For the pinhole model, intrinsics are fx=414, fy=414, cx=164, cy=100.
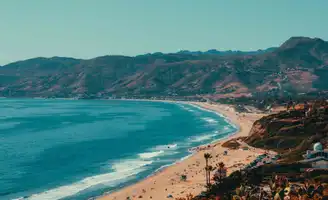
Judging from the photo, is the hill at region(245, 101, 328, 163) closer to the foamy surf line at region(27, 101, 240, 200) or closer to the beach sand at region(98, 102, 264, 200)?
the beach sand at region(98, 102, 264, 200)

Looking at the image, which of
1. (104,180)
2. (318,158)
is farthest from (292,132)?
(104,180)

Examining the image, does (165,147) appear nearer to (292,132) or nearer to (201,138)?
(201,138)

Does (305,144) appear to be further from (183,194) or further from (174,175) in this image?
(183,194)

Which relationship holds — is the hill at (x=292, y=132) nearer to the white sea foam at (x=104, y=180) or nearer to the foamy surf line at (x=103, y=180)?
the foamy surf line at (x=103, y=180)

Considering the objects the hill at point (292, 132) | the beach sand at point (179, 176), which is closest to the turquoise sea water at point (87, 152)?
the beach sand at point (179, 176)

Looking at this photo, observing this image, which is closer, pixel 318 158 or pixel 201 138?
pixel 318 158

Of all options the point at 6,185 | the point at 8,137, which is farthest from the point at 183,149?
the point at 8,137

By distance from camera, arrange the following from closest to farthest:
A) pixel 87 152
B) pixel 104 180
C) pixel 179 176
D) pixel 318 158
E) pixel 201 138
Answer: pixel 318 158, pixel 104 180, pixel 179 176, pixel 87 152, pixel 201 138

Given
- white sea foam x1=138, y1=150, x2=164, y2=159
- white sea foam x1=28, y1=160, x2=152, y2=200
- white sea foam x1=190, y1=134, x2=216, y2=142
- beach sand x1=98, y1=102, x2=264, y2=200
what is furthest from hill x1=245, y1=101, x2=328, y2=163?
white sea foam x1=28, y1=160, x2=152, y2=200

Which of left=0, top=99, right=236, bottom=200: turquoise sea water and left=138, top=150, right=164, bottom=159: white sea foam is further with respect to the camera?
left=138, top=150, right=164, bottom=159: white sea foam
